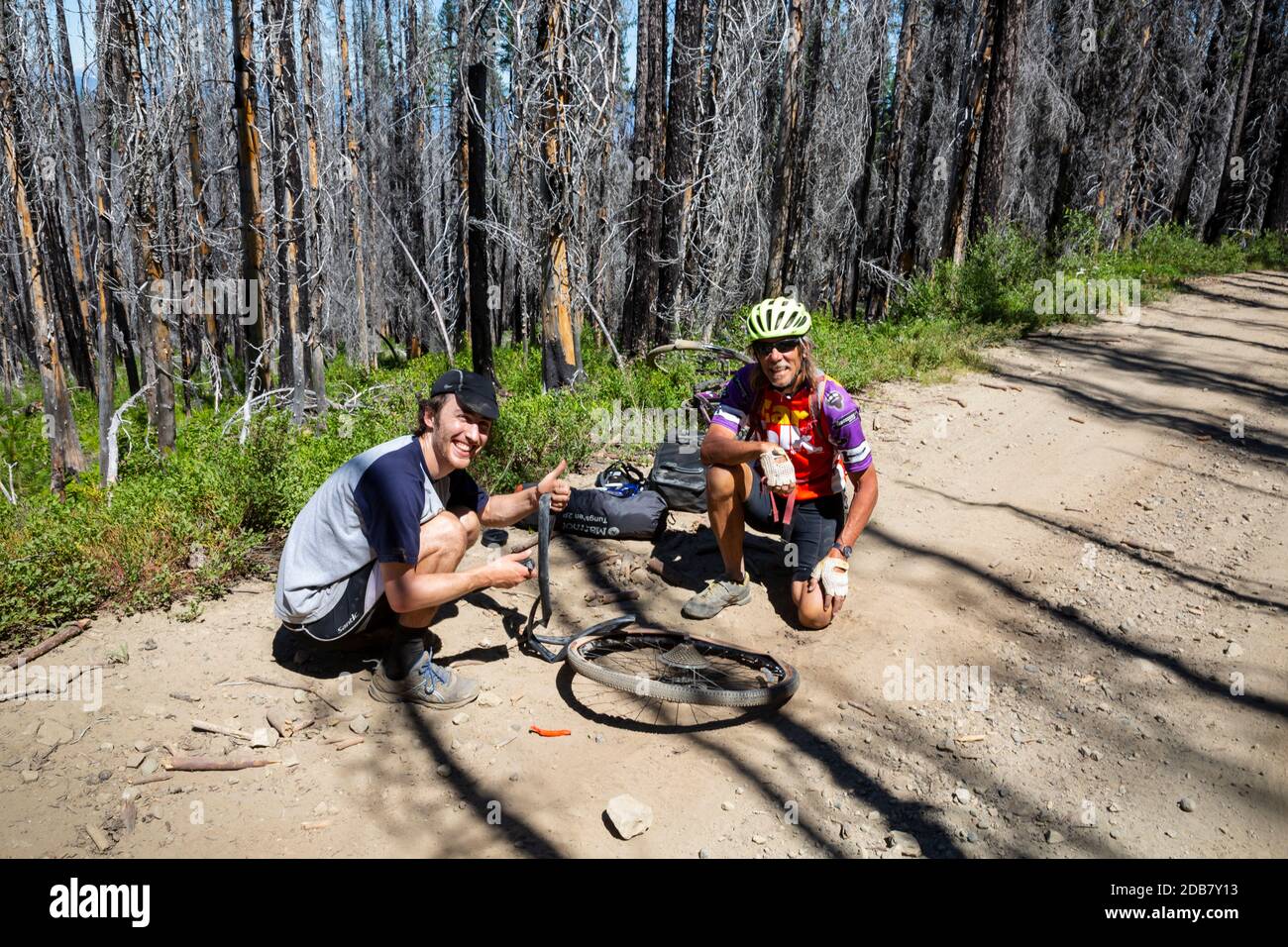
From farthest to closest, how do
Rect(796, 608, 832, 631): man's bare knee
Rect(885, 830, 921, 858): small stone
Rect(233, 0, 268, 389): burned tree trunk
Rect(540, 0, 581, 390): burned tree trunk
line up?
Rect(233, 0, 268, 389): burned tree trunk, Rect(540, 0, 581, 390): burned tree trunk, Rect(796, 608, 832, 631): man's bare knee, Rect(885, 830, 921, 858): small stone

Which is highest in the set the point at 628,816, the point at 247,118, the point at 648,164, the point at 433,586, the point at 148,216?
the point at 648,164

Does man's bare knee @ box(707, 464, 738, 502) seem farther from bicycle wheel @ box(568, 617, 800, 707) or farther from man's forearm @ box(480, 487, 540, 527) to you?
man's forearm @ box(480, 487, 540, 527)

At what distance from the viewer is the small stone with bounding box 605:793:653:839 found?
2.62 m

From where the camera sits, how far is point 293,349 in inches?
304

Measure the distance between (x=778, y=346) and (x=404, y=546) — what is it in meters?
2.06

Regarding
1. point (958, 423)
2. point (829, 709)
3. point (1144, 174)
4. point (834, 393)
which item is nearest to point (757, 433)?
point (834, 393)

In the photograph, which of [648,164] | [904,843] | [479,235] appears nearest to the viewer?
[904,843]

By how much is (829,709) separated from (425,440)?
2.14 m

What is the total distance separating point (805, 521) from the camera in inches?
167

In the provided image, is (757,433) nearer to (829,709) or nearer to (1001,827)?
(829,709)

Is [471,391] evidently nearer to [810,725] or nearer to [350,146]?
[810,725]

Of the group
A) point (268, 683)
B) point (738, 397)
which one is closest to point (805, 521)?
point (738, 397)

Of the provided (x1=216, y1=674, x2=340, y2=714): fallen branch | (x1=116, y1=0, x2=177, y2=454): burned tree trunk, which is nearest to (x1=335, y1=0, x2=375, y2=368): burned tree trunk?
(x1=116, y1=0, x2=177, y2=454): burned tree trunk

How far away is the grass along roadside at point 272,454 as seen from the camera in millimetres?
4090
